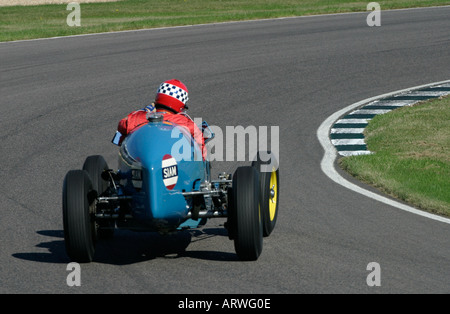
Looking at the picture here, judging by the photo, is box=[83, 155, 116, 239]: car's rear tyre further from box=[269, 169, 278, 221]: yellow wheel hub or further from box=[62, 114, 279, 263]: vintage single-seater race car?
box=[269, 169, 278, 221]: yellow wheel hub

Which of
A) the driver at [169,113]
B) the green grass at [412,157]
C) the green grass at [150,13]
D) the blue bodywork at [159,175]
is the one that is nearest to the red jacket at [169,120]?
the driver at [169,113]

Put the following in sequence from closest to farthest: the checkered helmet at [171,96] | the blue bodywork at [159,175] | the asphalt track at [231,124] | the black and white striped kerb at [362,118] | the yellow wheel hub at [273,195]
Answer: the blue bodywork at [159,175] → the asphalt track at [231,124] → the checkered helmet at [171,96] → the yellow wheel hub at [273,195] → the black and white striped kerb at [362,118]

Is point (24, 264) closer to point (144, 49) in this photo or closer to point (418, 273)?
point (418, 273)

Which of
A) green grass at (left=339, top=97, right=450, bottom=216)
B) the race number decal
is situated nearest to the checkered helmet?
the race number decal

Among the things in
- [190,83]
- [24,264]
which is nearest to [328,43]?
[190,83]

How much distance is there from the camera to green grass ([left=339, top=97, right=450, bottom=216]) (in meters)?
9.62

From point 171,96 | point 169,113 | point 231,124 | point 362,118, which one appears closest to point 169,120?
point 169,113

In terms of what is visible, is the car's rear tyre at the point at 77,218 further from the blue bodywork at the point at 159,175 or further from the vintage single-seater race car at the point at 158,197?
the blue bodywork at the point at 159,175

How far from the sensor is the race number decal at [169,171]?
686 cm

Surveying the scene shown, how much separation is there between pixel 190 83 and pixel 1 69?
14.0 ft

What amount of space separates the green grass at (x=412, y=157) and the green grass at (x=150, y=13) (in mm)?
11354

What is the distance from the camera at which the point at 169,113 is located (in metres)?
7.89

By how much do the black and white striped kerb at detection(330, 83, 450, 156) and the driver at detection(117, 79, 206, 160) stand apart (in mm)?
4238

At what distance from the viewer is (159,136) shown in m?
7.15
